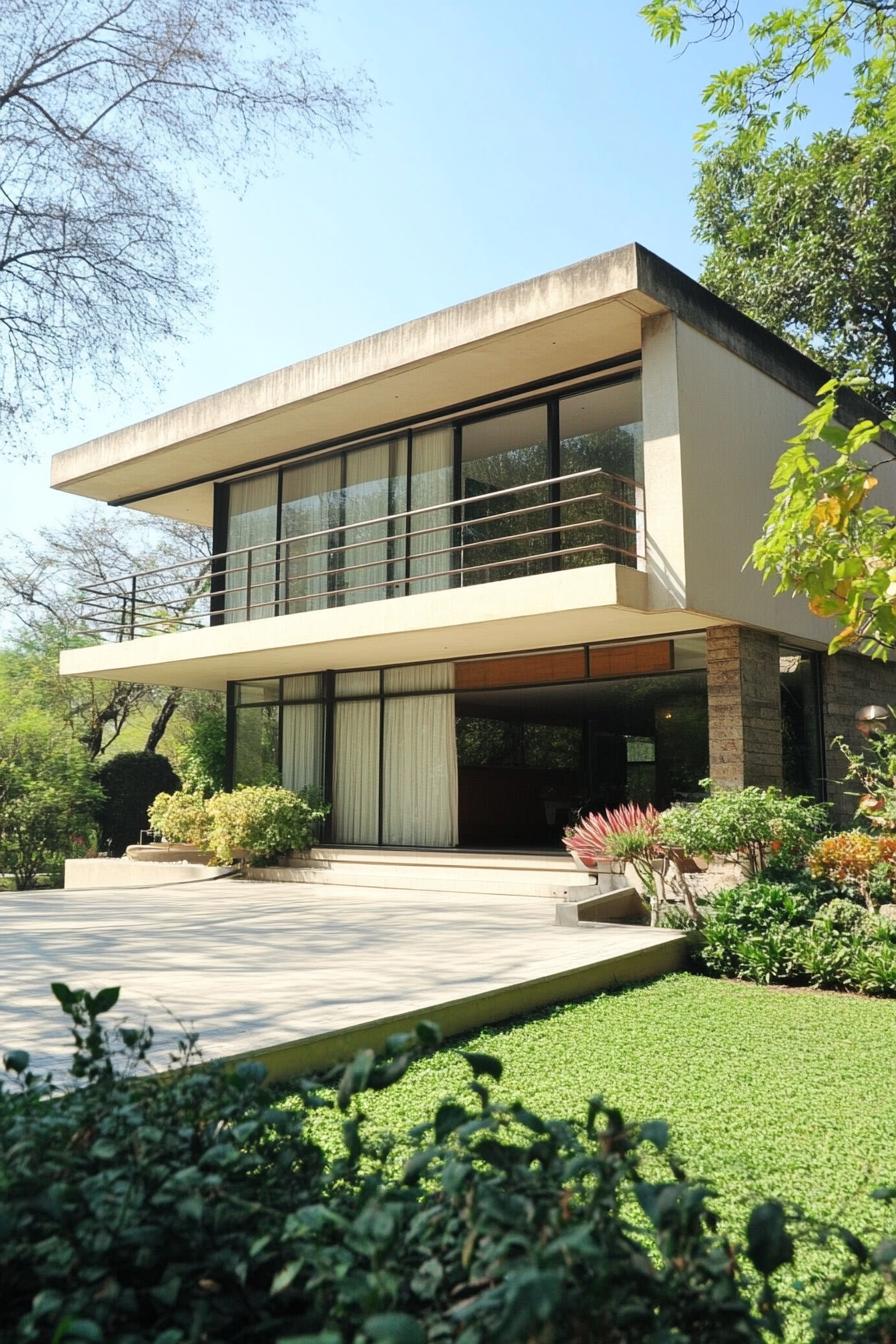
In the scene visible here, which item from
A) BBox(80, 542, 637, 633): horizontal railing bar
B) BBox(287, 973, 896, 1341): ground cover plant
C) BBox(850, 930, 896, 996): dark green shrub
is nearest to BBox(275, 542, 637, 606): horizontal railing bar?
BBox(80, 542, 637, 633): horizontal railing bar

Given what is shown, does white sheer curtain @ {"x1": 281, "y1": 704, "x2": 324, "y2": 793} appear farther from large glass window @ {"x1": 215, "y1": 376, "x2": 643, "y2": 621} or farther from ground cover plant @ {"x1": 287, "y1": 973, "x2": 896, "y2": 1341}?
ground cover plant @ {"x1": 287, "y1": 973, "x2": 896, "y2": 1341}

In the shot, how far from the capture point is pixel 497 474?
13305 mm

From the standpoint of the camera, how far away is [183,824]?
1493 centimetres

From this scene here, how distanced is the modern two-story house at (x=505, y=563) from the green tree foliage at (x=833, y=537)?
4.55 meters

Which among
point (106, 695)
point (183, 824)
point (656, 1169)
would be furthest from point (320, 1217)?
point (106, 695)

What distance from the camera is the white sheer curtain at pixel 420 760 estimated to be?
13625 millimetres

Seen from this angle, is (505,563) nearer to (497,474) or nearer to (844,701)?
(497,474)

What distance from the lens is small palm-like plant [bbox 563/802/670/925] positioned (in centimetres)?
891

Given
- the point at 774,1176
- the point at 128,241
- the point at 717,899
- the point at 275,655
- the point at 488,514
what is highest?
the point at 128,241

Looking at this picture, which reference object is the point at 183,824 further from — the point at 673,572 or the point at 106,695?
the point at 106,695

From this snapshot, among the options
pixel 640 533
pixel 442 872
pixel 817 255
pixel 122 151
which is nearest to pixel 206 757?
pixel 442 872

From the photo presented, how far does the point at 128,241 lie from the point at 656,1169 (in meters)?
9.59

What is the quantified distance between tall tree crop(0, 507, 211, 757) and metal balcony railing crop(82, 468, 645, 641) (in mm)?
8144

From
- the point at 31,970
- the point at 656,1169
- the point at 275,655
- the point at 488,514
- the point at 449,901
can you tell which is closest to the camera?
the point at 656,1169
